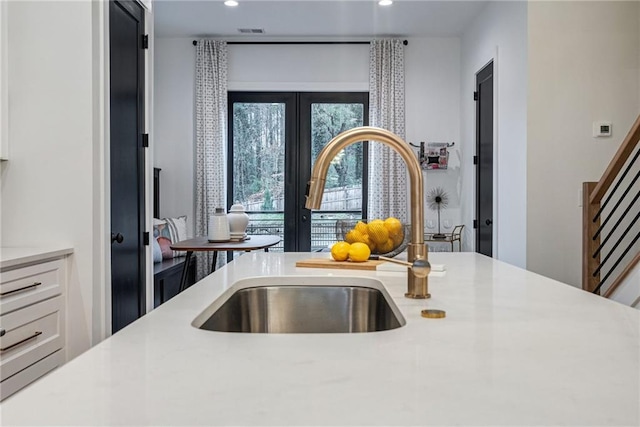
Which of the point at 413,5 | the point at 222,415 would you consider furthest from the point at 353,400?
the point at 413,5

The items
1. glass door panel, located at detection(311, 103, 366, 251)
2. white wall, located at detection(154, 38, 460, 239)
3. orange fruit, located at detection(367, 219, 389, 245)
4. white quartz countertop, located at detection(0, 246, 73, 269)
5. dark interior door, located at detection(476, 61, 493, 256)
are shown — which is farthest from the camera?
glass door panel, located at detection(311, 103, 366, 251)

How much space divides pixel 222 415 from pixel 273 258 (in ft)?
4.65

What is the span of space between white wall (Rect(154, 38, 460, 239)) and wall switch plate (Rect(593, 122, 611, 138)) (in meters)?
2.19

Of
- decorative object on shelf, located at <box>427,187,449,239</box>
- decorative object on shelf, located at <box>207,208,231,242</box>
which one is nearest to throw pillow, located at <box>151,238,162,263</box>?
decorative object on shelf, located at <box>207,208,231,242</box>

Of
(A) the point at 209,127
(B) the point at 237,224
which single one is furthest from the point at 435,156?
(B) the point at 237,224

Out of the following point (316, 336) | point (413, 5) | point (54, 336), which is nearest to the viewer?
point (316, 336)

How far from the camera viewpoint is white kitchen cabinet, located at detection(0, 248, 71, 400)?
74.2 inches

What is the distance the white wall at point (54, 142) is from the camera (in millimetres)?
2352

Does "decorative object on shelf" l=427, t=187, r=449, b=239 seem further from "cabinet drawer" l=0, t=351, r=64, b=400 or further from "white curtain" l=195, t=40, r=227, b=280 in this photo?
"cabinet drawer" l=0, t=351, r=64, b=400

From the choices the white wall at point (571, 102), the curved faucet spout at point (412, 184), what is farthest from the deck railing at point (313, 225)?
the curved faucet spout at point (412, 184)

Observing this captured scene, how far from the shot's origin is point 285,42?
5.95 m

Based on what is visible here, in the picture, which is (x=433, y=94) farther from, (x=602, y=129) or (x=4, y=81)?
(x=4, y=81)

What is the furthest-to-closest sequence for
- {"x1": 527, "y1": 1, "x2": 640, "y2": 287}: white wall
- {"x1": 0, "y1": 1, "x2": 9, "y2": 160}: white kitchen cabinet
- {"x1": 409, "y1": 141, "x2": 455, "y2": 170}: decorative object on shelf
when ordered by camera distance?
1. {"x1": 409, "y1": 141, "x2": 455, "y2": 170}: decorative object on shelf
2. {"x1": 527, "y1": 1, "x2": 640, "y2": 287}: white wall
3. {"x1": 0, "y1": 1, "x2": 9, "y2": 160}: white kitchen cabinet

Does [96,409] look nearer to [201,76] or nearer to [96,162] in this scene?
[96,162]
